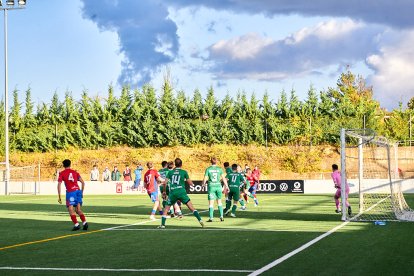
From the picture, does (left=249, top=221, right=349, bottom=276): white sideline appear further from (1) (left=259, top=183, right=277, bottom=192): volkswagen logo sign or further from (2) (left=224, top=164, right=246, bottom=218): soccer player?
(1) (left=259, top=183, right=277, bottom=192): volkswagen logo sign

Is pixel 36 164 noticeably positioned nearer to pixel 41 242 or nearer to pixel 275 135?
pixel 275 135

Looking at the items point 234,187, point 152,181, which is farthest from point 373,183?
point 152,181

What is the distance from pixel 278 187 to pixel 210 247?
37.7 metres

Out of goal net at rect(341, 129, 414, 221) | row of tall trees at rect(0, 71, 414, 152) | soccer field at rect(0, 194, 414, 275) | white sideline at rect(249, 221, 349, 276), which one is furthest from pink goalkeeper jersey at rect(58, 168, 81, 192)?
row of tall trees at rect(0, 71, 414, 152)

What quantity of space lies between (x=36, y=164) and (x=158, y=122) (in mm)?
11616

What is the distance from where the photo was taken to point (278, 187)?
5272 centimetres

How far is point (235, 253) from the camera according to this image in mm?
14109

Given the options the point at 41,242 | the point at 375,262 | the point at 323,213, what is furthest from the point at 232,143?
the point at 375,262

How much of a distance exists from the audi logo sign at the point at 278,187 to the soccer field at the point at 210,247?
2810cm

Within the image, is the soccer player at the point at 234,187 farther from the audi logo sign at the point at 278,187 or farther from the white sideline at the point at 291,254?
the audi logo sign at the point at 278,187

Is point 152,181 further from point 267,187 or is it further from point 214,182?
point 267,187

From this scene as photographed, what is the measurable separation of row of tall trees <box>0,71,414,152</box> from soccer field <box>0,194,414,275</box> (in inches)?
1584

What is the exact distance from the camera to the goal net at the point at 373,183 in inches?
955

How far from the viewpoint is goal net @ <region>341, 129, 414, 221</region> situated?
79.6ft
